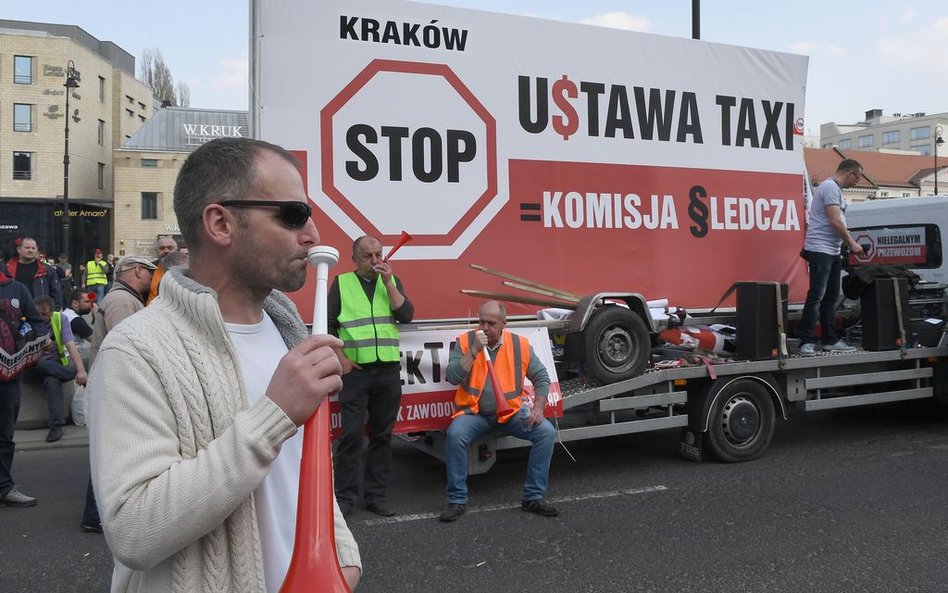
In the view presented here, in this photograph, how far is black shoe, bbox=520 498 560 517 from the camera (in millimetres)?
5211

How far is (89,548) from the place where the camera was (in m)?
4.74

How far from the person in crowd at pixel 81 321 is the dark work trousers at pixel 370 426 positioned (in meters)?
4.13

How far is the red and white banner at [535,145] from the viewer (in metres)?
5.50

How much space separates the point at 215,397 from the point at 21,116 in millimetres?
50277

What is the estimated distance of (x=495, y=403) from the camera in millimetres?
5398

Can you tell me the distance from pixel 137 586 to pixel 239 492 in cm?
32


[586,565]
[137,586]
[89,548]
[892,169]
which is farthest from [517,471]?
[892,169]

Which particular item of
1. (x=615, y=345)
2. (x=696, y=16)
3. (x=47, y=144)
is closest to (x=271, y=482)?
(x=615, y=345)

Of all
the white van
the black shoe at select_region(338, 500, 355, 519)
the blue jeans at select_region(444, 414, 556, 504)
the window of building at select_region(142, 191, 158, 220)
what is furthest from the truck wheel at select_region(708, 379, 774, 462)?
the window of building at select_region(142, 191, 158, 220)

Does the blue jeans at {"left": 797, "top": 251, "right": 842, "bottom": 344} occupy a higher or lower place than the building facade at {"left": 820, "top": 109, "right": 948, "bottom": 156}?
lower

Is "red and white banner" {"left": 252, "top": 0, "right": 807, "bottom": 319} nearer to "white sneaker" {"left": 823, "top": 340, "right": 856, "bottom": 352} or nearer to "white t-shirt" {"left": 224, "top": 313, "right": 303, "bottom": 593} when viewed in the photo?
"white sneaker" {"left": 823, "top": 340, "right": 856, "bottom": 352}

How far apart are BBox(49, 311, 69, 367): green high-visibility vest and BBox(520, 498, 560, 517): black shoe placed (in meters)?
5.45

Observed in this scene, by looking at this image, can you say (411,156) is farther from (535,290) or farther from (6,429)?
(6,429)

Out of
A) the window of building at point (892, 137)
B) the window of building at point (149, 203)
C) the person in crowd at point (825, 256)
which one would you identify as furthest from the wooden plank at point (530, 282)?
the window of building at point (892, 137)
